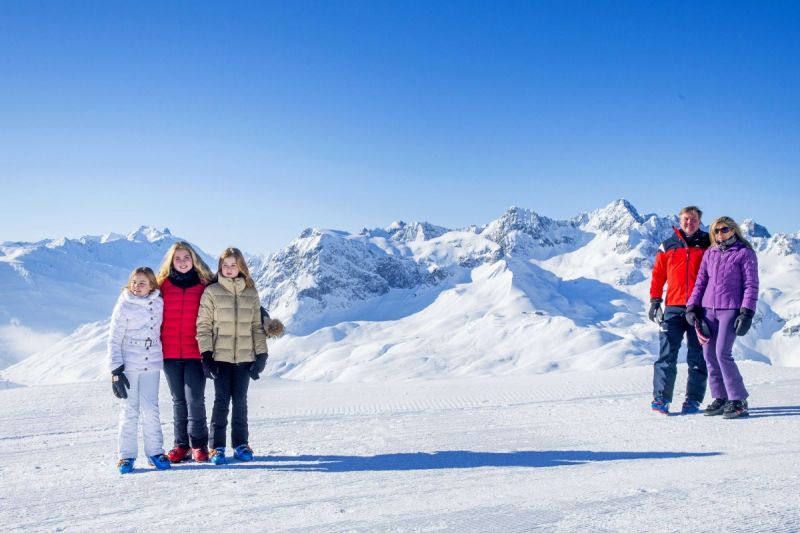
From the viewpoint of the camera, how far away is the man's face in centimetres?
768

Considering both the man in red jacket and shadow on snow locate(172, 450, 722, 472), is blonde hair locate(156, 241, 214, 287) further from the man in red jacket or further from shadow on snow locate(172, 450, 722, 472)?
the man in red jacket

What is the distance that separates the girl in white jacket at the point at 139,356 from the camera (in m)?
5.48

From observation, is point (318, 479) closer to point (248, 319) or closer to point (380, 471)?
point (380, 471)

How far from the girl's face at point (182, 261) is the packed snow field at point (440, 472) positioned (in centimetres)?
191

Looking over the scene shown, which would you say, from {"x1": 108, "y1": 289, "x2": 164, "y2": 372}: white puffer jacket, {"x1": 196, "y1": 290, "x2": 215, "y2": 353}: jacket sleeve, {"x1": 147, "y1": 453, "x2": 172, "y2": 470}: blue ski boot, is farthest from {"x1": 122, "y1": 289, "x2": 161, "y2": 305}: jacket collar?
{"x1": 147, "y1": 453, "x2": 172, "y2": 470}: blue ski boot

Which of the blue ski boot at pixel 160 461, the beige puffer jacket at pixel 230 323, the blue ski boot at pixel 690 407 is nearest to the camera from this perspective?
the blue ski boot at pixel 160 461

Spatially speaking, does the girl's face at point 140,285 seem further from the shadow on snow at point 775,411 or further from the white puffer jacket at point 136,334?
the shadow on snow at point 775,411

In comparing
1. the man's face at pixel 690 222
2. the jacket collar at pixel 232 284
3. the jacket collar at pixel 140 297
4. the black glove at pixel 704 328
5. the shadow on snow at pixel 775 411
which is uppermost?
the man's face at pixel 690 222

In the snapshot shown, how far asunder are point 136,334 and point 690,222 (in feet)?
22.1

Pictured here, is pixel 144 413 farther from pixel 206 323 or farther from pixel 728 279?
pixel 728 279

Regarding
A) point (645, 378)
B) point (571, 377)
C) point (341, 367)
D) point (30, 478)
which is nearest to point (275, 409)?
point (30, 478)

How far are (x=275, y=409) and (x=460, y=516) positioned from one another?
550 centimetres

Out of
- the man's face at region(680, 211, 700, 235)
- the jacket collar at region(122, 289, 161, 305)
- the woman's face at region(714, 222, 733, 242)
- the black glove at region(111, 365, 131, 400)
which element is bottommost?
the black glove at region(111, 365, 131, 400)

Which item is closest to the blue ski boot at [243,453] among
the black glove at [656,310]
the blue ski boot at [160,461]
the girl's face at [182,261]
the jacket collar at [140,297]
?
the blue ski boot at [160,461]
